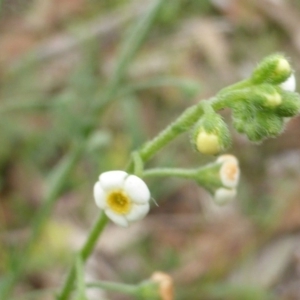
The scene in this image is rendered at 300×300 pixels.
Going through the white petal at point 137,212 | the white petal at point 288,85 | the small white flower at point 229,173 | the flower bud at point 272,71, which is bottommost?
the white petal at point 137,212

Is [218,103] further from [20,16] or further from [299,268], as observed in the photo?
[20,16]

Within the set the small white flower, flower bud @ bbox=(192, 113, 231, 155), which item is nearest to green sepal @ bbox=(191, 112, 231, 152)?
flower bud @ bbox=(192, 113, 231, 155)

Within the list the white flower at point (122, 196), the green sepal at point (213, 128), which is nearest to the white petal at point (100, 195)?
the white flower at point (122, 196)

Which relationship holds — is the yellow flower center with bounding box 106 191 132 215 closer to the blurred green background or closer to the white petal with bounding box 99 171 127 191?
the white petal with bounding box 99 171 127 191

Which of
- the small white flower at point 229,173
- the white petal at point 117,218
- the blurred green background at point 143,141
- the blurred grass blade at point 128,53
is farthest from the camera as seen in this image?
the blurred green background at point 143,141

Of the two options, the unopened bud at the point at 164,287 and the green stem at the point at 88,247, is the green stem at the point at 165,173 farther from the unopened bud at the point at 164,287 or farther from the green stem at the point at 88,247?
the unopened bud at the point at 164,287

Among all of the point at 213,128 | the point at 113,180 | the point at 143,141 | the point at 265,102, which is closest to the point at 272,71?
the point at 265,102
